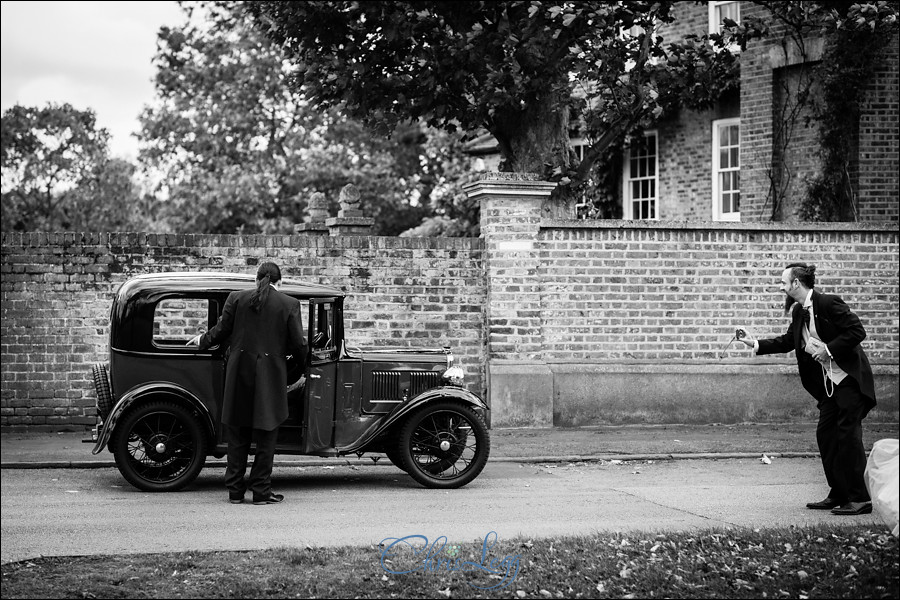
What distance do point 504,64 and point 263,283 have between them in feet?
23.5

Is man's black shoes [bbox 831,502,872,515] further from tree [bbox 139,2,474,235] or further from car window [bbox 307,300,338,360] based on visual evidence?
tree [bbox 139,2,474,235]

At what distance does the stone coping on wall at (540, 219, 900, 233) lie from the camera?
1453 centimetres

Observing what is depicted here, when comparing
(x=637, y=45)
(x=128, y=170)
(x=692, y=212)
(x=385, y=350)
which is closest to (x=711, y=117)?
(x=692, y=212)

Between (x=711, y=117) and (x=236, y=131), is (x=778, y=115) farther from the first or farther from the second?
(x=236, y=131)

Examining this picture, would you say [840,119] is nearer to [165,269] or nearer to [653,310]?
[653,310]

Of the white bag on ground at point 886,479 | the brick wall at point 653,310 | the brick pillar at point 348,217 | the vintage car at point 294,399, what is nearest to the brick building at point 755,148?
the brick wall at point 653,310

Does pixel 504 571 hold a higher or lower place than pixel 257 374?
lower

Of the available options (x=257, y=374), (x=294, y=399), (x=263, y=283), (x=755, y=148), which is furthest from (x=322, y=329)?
(x=755, y=148)

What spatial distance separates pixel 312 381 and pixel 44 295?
5.44 metres

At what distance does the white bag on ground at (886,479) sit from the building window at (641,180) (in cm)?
1853

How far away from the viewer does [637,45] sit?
16.0 meters

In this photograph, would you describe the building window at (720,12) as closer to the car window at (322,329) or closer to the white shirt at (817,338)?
the white shirt at (817,338)

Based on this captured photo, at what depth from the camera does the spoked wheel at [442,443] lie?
9.90 meters

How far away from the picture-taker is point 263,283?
9078 mm
